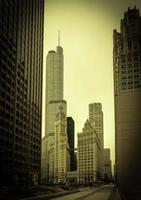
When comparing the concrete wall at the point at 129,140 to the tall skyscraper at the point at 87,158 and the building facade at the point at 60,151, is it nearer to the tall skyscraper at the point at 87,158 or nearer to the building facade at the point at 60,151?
the tall skyscraper at the point at 87,158

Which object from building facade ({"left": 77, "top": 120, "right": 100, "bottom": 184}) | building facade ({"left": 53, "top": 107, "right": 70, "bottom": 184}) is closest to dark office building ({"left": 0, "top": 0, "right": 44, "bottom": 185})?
building facade ({"left": 77, "top": 120, "right": 100, "bottom": 184})

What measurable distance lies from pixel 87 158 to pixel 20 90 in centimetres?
9080

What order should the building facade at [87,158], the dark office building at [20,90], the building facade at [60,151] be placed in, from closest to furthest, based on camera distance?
the dark office building at [20,90], the building facade at [87,158], the building facade at [60,151]

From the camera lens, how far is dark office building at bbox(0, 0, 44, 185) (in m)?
74.6

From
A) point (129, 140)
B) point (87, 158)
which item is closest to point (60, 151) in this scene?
point (87, 158)

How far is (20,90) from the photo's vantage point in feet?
286

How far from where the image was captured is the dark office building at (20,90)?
245 feet

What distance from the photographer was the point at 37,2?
9725 cm

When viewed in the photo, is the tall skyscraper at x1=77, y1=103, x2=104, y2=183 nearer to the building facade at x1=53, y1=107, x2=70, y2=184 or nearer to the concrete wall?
the building facade at x1=53, y1=107, x2=70, y2=184

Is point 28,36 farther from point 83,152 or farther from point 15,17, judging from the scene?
point 83,152

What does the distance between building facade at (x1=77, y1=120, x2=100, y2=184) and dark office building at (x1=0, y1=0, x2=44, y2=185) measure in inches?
2615

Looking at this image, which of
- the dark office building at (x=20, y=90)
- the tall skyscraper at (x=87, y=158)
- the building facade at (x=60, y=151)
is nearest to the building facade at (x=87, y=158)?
the tall skyscraper at (x=87, y=158)

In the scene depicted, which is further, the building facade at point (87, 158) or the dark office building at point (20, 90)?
the building facade at point (87, 158)

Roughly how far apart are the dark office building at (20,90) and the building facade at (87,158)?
66.4m
